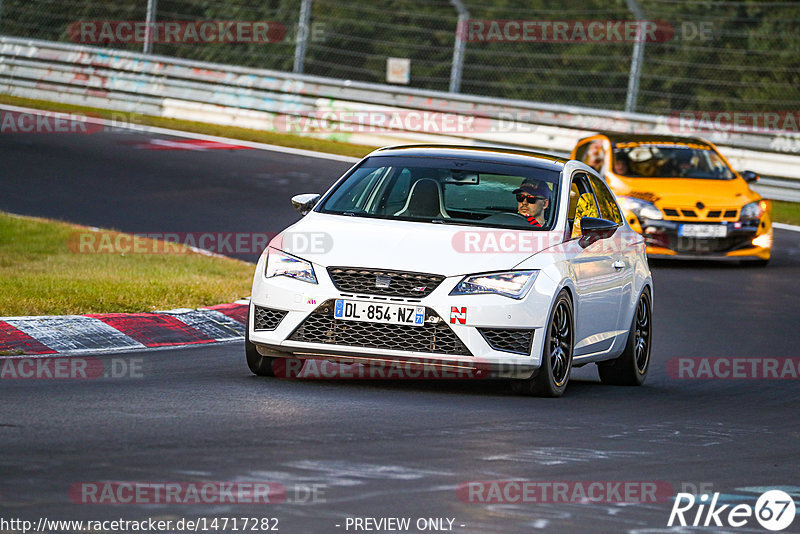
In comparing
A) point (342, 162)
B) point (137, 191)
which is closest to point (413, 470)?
point (137, 191)

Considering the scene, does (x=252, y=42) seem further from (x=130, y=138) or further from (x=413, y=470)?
(x=413, y=470)

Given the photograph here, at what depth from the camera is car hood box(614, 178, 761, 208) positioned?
17.6m

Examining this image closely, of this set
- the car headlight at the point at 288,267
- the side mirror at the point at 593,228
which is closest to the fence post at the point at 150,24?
the side mirror at the point at 593,228

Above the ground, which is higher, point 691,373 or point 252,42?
point 252,42

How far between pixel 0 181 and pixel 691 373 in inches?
449

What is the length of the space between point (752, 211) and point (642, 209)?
4.18 ft

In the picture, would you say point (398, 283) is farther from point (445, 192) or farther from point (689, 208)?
point (689, 208)

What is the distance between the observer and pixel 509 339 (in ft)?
28.8

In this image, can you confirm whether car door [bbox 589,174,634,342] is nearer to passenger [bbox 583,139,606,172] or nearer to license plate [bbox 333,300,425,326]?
license plate [bbox 333,300,425,326]

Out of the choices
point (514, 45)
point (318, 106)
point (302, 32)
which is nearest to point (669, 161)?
point (302, 32)

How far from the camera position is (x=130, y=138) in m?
25.2

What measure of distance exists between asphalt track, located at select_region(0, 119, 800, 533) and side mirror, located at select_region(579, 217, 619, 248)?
0.96 metres

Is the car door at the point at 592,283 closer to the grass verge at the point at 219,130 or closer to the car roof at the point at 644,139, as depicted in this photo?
the car roof at the point at 644,139

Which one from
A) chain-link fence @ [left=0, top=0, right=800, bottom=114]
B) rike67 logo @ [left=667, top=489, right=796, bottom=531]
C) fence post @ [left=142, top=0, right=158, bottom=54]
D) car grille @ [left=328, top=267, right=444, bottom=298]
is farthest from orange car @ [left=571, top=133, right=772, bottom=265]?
fence post @ [left=142, top=0, right=158, bottom=54]
